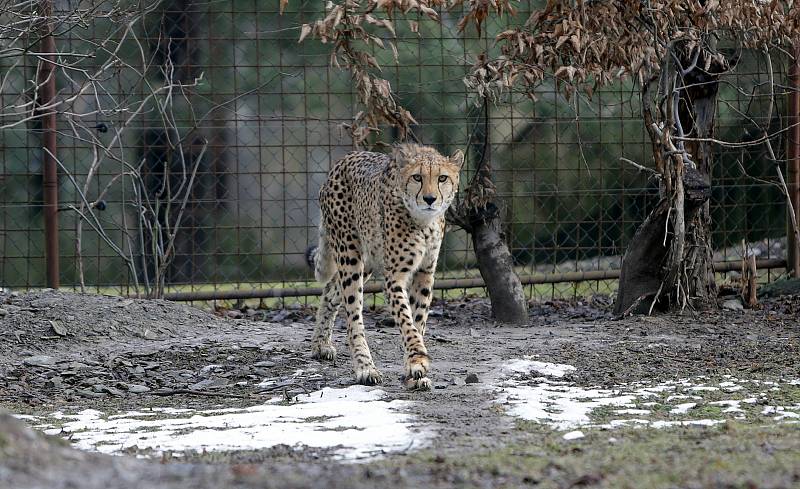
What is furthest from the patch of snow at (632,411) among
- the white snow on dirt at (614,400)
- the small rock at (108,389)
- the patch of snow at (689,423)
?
the small rock at (108,389)

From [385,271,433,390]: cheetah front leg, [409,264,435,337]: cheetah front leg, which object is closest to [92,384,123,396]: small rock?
[385,271,433,390]: cheetah front leg

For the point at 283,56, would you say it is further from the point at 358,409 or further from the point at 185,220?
the point at 358,409

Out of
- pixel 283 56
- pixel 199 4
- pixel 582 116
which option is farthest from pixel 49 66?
pixel 582 116

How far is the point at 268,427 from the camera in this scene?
4570mm

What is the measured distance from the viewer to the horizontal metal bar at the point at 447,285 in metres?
8.49

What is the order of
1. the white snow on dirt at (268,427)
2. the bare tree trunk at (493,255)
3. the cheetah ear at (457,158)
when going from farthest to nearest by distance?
the bare tree trunk at (493,255), the cheetah ear at (457,158), the white snow on dirt at (268,427)

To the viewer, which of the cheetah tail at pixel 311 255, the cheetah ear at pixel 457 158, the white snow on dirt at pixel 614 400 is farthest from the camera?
the cheetah tail at pixel 311 255

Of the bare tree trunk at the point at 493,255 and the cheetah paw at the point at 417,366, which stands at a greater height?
the bare tree trunk at the point at 493,255

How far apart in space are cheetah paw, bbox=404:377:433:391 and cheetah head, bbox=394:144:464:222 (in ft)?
2.79

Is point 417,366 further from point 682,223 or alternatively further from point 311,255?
point 682,223

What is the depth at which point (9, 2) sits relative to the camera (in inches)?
244

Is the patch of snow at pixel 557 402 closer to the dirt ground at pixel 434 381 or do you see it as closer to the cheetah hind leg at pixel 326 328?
the dirt ground at pixel 434 381

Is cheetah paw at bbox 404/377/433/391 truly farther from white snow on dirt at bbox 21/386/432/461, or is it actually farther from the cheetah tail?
the cheetah tail

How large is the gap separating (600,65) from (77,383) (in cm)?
365
